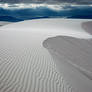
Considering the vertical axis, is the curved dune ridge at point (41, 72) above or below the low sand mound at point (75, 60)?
above

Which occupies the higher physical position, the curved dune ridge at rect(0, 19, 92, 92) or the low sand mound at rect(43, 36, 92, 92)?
the curved dune ridge at rect(0, 19, 92, 92)

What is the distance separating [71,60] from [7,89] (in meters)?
2.50

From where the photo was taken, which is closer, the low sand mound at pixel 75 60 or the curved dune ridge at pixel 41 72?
the curved dune ridge at pixel 41 72

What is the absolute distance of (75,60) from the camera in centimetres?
511

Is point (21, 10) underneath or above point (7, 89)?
underneath

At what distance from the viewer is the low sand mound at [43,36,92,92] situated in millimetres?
3590

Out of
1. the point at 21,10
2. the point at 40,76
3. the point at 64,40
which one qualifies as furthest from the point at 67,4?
the point at 40,76

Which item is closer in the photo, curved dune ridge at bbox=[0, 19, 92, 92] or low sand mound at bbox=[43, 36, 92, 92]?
curved dune ridge at bbox=[0, 19, 92, 92]

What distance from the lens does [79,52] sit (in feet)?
19.7

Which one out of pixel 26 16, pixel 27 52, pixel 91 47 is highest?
pixel 27 52

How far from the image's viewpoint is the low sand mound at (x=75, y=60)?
3590 mm

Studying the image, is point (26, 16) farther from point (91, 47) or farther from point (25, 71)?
point (25, 71)

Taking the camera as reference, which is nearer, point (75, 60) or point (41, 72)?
point (41, 72)

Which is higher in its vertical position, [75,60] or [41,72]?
[41,72]
